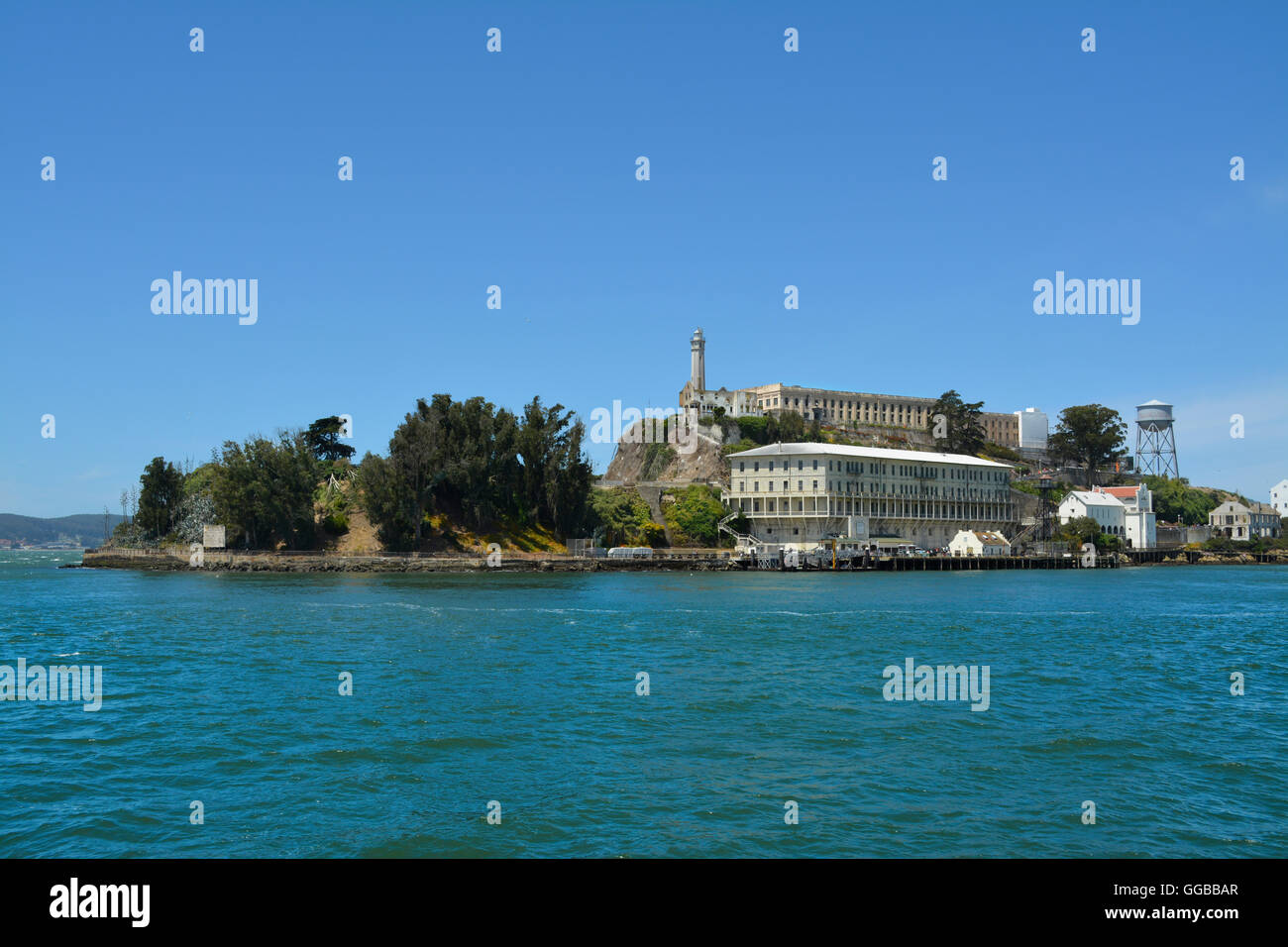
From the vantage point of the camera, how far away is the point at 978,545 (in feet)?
363

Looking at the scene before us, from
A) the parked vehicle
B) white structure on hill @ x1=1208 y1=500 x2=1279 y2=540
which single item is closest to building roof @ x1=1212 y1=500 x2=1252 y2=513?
white structure on hill @ x1=1208 y1=500 x2=1279 y2=540

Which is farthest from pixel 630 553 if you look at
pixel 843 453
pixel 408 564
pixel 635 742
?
pixel 635 742

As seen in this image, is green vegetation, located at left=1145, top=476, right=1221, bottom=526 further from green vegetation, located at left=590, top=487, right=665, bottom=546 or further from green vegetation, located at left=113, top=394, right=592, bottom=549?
green vegetation, located at left=113, top=394, right=592, bottom=549

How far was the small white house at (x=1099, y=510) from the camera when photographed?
411ft

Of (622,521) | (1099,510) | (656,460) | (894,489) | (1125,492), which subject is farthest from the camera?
(1125,492)

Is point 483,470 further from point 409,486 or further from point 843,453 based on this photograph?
point 843,453

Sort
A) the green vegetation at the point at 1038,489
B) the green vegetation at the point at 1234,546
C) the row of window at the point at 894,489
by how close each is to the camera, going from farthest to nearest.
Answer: the green vegetation at the point at 1234,546
the green vegetation at the point at 1038,489
the row of window at the point at 894,489

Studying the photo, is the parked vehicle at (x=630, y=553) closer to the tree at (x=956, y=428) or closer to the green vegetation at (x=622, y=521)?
the green vegetation at (x=622, y=521)

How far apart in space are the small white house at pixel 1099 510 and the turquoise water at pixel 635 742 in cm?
8904

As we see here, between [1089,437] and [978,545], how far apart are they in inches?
2032

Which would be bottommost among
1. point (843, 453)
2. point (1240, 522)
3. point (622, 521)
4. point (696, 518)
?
point (1240, 522)

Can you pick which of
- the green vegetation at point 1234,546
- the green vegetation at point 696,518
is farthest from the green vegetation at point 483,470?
the green vegetation at point 1234,546
